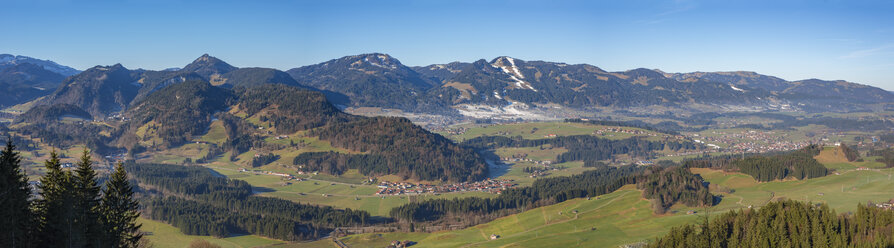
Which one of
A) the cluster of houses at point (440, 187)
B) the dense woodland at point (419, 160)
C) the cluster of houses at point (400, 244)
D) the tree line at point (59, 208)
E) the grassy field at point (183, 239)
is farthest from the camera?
the dense woodland at point (419, 160)

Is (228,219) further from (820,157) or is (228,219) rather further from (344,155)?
(820,157)

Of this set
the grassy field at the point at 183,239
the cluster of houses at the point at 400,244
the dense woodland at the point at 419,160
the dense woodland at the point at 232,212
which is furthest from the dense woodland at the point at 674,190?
the grassy field at the point at 183,239

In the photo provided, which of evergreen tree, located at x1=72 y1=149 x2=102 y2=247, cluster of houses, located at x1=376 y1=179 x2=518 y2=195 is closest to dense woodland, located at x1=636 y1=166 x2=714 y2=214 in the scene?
cluster of houses, located at x1=376 y1=179 x2=518 y2=195

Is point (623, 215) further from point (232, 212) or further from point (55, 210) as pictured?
point (55, 210)

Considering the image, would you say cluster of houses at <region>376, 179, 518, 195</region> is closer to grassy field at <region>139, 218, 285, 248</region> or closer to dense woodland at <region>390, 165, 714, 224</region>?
dense woodland at <region>390, 165, 714, 224</region>

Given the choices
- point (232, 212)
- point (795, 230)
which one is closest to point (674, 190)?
point (795, 230)

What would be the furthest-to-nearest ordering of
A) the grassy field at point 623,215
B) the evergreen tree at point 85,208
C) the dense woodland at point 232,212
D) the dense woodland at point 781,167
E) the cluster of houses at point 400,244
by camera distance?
the dense woodland at point 781,167 → the dense woodland at point 232,212 → the cluster of houses at point 400,244 → the grassy field at point 623,215 → the evergreen tree at point 85,208

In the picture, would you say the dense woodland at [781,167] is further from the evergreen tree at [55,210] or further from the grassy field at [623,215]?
the evergreen tree at [55,210]

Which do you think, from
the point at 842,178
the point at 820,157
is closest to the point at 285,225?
the point at 842,178
